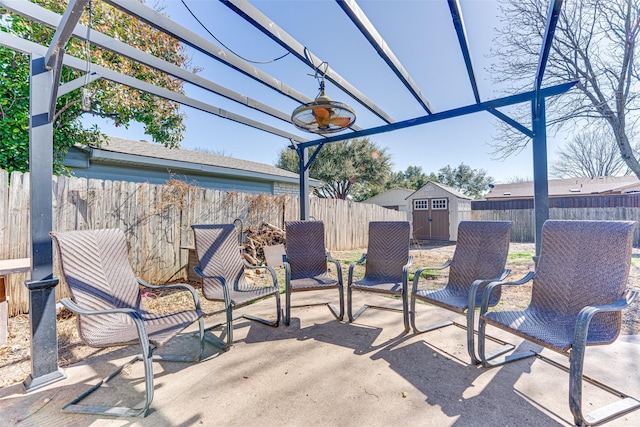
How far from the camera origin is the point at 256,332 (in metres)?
2.93

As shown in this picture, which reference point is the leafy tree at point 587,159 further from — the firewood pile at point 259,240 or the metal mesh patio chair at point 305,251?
the metal mesh patio chair at point 305,251

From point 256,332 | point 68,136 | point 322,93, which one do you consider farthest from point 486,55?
point 68,136

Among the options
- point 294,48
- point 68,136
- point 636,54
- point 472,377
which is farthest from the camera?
point 636,54

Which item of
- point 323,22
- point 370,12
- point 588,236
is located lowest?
point 588,236

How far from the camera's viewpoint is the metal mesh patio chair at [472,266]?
2.66 metres

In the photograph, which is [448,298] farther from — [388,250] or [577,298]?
[388,250]

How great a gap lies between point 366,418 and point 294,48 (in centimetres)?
295

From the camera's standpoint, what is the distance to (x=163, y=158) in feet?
23.8

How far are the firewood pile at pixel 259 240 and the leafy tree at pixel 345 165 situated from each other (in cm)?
928

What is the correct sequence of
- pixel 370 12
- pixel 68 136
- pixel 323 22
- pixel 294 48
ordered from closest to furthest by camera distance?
pixel 370 12, pixel 294 48, pixel 323 22, pixel 68 136

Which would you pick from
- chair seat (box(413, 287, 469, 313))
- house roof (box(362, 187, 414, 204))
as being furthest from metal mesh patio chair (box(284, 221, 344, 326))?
house roof (box(362, 187, 414, 204))

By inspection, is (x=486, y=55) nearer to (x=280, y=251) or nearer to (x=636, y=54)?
(x=636, y=54)

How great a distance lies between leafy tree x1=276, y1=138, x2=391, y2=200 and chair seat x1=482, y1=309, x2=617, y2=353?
13.8m

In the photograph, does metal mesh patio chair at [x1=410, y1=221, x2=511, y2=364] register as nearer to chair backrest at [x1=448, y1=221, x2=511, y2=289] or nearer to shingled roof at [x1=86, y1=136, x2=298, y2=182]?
chair backrest at [x1=448, y1=221, x2=511, y2=289]
